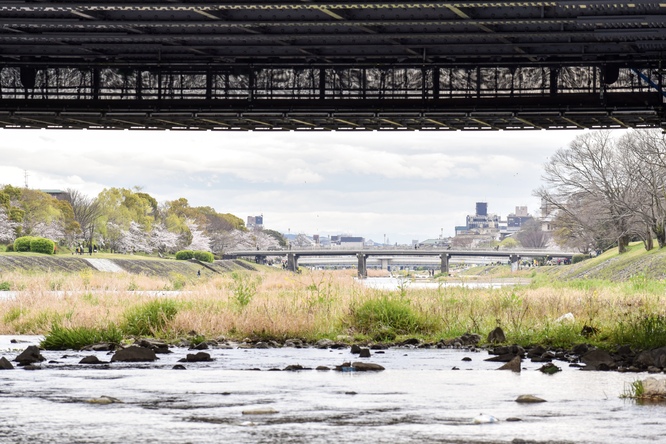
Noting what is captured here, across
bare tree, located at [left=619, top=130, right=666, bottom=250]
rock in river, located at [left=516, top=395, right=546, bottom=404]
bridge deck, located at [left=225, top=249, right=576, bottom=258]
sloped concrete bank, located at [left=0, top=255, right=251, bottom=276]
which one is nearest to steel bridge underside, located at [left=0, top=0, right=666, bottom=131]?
rock in river, located at [left=516, top=395, right=546, bottom=404]

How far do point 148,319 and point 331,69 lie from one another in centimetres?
842

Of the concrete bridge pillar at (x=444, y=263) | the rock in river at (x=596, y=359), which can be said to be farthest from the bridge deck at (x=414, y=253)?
the rock in river at (x=596, y=359)

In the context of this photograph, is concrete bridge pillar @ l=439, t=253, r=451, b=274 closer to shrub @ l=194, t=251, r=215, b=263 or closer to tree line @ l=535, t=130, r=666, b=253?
shrub @ l=194, t=251, r=215, b=263

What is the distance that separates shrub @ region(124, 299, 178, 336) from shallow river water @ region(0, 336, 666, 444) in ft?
18.4

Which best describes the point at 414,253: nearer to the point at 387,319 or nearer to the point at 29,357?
the point at 387,319

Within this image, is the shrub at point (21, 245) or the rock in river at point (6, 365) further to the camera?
the shrub at point (21, 245)

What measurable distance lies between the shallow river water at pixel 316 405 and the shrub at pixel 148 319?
18.4 feet

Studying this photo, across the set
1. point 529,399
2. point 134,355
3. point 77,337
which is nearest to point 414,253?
point 77,337

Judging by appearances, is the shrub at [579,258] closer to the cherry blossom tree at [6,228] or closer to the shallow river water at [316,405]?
the cherry blossom tree at [6,228]

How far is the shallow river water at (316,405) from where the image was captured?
478 inches

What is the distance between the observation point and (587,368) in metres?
20.1

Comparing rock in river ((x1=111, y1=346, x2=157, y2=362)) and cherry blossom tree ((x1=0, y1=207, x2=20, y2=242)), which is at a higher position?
cherry blossom tree ((x1=0, y1=207, x2=20, y2=242))

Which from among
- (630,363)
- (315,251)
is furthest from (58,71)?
(315,251)

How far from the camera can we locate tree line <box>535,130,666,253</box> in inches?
3342
